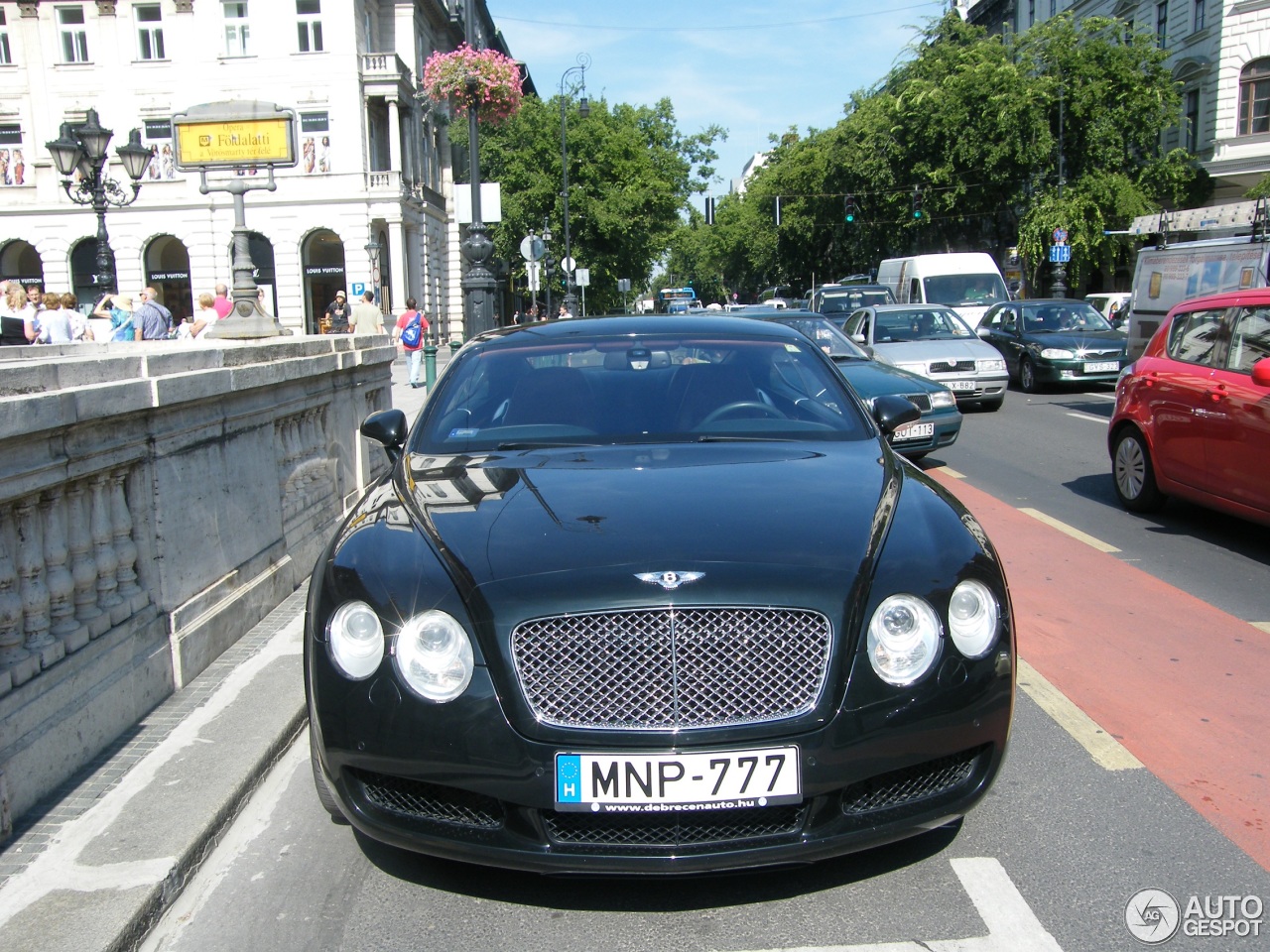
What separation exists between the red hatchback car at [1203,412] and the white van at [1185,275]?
786 centimetres

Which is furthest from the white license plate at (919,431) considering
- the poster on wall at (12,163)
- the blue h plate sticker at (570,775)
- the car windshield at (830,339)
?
the poster on wall at (12,163)

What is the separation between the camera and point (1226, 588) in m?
6.43

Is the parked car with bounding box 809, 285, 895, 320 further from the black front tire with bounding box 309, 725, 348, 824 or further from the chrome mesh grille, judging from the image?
the chrome mesh grille

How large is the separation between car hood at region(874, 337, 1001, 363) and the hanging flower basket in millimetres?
7428

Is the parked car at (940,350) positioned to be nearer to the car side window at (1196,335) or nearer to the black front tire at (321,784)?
the car side window at (1196,335)

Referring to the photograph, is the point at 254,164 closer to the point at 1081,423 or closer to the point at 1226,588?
the point at 1226,588

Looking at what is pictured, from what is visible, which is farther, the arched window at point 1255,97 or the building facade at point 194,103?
the building facade at point 194,103

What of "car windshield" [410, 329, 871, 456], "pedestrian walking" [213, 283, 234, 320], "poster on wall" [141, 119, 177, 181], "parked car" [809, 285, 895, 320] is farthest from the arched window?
"car windshield" [410, 329, 871, 456]

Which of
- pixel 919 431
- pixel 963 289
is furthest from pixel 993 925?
pixel 963 289

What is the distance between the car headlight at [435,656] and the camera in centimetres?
280

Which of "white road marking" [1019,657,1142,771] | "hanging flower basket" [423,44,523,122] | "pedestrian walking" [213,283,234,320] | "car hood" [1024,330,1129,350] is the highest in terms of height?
"hanging flower basket" [423,44,523,122]

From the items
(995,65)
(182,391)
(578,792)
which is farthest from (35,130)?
(578,792)

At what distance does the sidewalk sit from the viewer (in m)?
2.89

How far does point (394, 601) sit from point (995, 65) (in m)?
40.5
